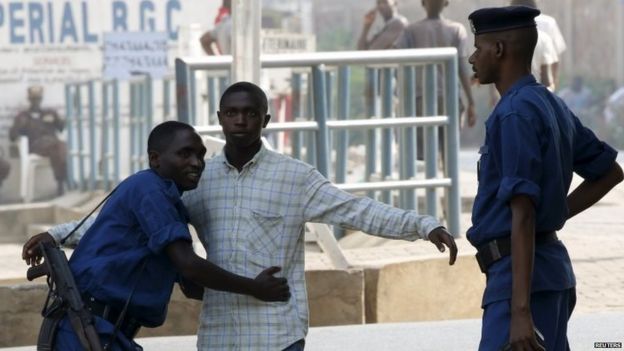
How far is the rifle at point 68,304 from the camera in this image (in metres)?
4.47

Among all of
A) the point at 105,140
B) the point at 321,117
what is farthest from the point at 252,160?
the point at 105,140

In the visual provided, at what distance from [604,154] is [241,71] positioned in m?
3.94

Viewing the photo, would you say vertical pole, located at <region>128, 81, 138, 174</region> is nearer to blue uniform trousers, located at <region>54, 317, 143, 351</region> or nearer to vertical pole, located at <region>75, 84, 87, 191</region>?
vertical pole, located at <region>75, 84, 87, 191</region>

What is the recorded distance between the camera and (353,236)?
1067cm

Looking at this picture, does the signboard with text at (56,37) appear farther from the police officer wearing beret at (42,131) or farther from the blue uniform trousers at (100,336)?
the blue uniform trousers at (100,336)

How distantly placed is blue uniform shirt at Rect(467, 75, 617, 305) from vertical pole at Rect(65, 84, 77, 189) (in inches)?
481

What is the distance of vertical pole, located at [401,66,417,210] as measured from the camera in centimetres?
1001

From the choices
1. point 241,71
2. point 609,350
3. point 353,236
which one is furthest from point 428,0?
point 609,350

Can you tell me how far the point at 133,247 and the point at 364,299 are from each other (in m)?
4.02

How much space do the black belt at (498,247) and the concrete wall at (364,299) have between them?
3971 millimetres

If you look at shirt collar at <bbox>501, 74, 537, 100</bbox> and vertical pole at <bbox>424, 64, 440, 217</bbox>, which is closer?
shirt collar at <bbox>501, 74, 537, 100</bbox>

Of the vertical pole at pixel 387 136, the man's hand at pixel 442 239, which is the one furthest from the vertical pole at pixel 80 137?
the man's hand at pixel 442 239

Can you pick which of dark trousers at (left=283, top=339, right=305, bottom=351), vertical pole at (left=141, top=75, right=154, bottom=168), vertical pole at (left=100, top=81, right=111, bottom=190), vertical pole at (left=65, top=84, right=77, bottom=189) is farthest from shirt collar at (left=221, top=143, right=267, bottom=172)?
vertical pole at (left=65, top=84, right=77, bottom=189)

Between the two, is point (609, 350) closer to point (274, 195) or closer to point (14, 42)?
point (274, 195)
